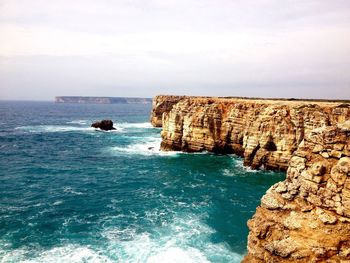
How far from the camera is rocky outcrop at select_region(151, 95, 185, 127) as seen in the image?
4705 inches

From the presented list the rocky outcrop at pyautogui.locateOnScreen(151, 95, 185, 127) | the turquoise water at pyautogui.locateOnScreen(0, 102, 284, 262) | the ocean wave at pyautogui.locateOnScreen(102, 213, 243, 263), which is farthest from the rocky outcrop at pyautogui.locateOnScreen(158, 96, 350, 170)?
the rocky outcrop at pyautogui.locateOnScreen(151, 95, 185, 127)

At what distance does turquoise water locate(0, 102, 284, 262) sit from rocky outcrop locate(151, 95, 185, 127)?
5301cm

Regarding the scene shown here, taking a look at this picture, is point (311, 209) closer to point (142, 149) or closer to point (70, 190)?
point (70, 190)

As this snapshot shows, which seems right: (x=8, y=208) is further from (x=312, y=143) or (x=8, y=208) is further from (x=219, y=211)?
(x=312, y=143)

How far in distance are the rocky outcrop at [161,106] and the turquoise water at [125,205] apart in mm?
53007

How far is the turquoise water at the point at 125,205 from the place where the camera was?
2727cm

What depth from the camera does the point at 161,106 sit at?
4749 inches

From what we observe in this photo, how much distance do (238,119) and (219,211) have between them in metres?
31.0

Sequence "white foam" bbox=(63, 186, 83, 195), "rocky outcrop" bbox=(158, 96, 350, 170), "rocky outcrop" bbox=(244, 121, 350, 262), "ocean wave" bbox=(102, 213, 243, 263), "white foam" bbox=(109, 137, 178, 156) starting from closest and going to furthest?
"rocky outcrop" bbox=(244, 121, 350, 262) < "ocean wave" bbox=(102, 213, 243, 263) < "white foam" bbox=(63, 186, 83, 195) < "rocky outcrop" bbox=(158, 96, 350, 170) < "white foam" bbox=(109, 137, 178, 156)

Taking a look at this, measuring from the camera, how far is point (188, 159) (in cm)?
6275

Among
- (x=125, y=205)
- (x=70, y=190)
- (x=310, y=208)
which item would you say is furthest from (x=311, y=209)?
(x=70, y=190)

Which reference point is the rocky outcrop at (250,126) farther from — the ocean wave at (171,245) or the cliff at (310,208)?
the cliff at (310,208)

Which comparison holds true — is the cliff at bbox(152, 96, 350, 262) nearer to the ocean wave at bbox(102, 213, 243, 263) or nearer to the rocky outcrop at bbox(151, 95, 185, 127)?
the ocean wave at bbox(102, 213, 243, 263)

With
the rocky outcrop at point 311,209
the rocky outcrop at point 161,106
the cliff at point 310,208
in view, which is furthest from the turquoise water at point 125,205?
the rocky outcrop at point 161,106
